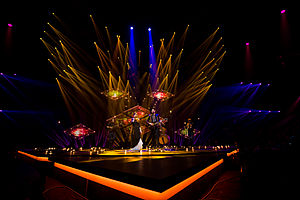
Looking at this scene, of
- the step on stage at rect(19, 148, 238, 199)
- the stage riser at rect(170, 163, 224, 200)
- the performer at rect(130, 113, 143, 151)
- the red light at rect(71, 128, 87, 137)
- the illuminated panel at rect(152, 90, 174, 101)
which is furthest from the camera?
the red light at rect(71, 128, 87, 137)

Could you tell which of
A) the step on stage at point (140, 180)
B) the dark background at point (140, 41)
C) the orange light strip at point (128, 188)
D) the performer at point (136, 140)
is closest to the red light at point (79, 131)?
the dark background at point (140, 41)

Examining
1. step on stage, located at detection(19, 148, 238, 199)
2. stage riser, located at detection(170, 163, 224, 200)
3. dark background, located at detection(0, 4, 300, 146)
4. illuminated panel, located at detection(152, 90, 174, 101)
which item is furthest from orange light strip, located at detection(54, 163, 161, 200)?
illuminated panel, located at detection(152, 90, 174, 101)

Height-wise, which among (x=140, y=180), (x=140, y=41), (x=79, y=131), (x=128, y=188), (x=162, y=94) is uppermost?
(x=140, y=41)

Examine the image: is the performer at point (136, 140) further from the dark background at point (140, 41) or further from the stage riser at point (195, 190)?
the dark background at point (140, 41)

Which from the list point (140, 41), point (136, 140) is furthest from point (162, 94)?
point (140, 41)

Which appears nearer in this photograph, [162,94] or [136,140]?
[136,140]

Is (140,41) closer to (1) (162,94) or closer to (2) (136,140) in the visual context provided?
(1) (162,94)

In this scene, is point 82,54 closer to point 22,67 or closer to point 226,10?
point 22,67

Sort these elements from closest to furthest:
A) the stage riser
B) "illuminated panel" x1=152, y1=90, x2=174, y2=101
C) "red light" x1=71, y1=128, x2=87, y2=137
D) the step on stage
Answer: the step on stage → the stage riser → "illuminated panel" x1=152, y1=90, x2=174, y2=101 → "red light" x1=71, y1=128, x2=87, y2=137

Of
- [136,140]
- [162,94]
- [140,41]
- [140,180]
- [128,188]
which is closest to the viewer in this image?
[140,180]

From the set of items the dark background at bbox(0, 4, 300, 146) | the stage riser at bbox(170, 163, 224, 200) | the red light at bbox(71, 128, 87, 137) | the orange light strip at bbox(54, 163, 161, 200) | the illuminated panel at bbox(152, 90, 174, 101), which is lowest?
the stage riser at bbox(170, 163, 224, 200)

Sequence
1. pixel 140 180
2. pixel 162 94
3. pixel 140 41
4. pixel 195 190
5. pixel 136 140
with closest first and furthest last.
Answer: pixel 140 180, pixel 195 190, pixel 136 140, pixel 162 94, pixel 140 41

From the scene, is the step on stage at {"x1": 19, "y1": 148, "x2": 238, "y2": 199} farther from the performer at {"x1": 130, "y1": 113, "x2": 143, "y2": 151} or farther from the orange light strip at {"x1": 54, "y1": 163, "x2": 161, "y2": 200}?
the performer at {"x1": 130, "y1": 113, "x2": 143, "y2": 151}

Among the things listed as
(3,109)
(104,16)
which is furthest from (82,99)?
(104,16)
